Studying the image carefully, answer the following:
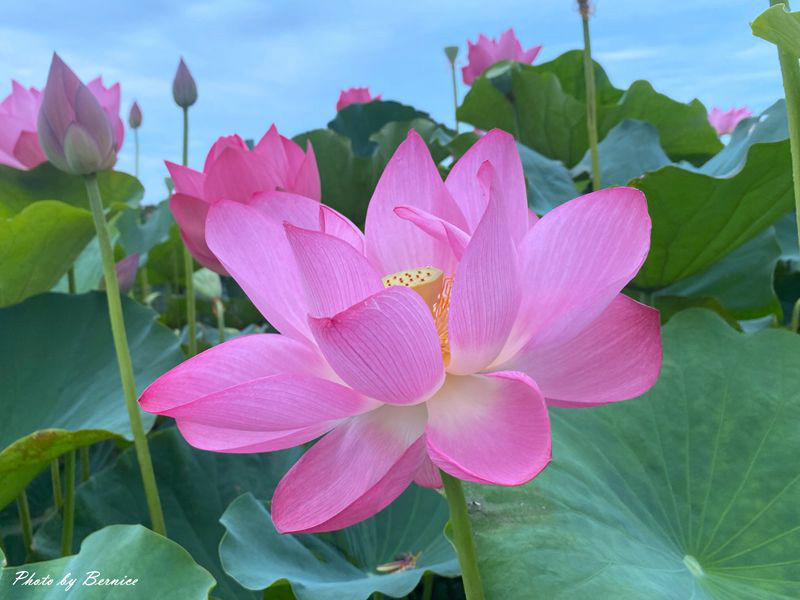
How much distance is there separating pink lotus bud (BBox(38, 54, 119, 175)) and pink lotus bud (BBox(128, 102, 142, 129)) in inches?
58.8

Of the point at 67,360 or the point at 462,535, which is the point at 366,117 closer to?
the point at 67,360

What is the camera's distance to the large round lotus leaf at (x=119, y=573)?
0.51m

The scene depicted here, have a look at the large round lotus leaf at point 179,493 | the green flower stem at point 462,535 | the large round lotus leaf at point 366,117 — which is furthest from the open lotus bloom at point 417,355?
the large round lotus leaf at point 366,117

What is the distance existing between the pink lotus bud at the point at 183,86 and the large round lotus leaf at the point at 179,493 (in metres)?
0.45

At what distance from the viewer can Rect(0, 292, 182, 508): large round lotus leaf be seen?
90 cm

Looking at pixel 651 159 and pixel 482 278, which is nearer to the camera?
pixel 482 278

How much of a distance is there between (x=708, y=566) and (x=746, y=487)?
0.24 feet

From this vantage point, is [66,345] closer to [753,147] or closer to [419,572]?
[419,572]

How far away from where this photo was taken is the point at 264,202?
1.65 feet

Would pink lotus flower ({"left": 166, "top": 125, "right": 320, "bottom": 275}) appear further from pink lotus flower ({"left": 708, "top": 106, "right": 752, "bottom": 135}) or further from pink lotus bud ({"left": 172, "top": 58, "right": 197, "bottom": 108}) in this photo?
pink lotus flower ({"left": 708, "top": 106, "right": 752, "bottom": 135})

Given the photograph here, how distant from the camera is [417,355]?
375 mm

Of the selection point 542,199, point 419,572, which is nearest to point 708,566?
point 419,572

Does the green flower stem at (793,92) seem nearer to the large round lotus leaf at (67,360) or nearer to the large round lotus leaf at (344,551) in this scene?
the large round lotus leaf at (344,551)

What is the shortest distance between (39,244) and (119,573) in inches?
23.1
